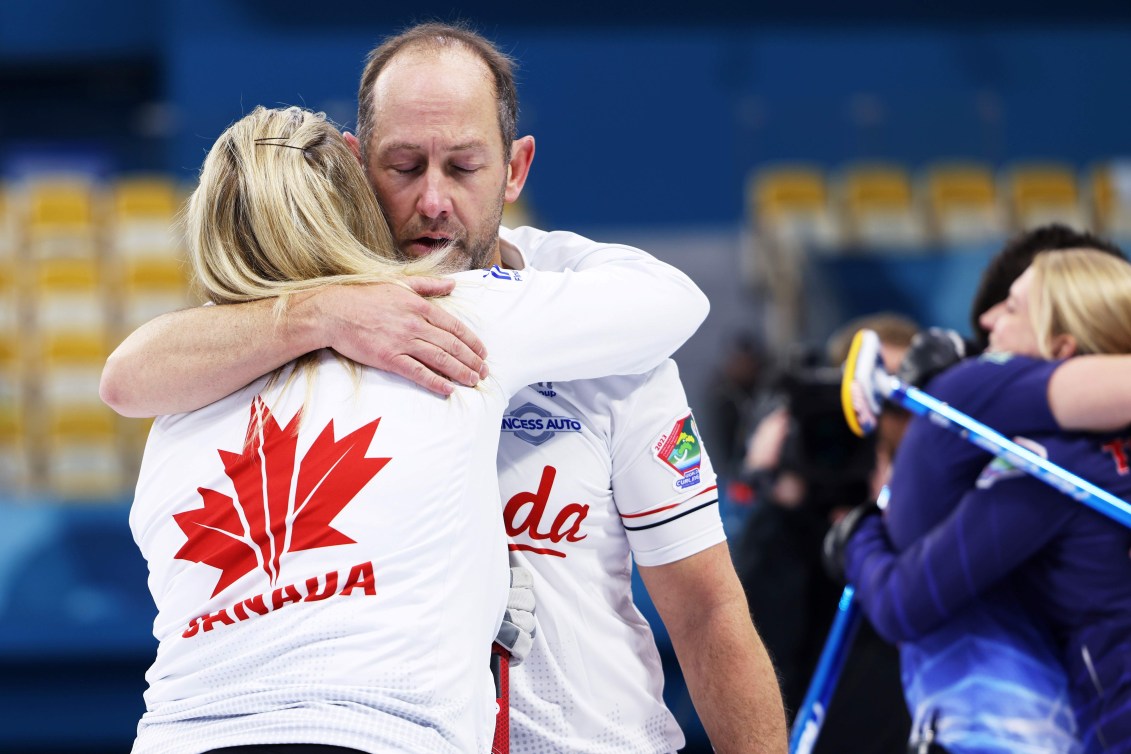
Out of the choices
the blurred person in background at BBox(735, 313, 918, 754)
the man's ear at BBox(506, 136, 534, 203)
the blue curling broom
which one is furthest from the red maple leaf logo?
the blurred person in background at BBox(735, 313, 918, 754)

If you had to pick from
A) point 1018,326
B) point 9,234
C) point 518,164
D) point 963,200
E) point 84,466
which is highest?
point 518,164

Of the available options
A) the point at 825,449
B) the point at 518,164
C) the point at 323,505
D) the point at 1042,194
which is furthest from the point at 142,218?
the point at 323,505

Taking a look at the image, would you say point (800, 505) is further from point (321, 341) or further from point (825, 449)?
point (321, 341)

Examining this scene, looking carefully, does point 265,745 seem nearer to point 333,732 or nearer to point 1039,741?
point 333,732

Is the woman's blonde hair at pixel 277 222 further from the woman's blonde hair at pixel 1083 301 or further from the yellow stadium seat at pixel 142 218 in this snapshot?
the yellow stadium seat at pixel 142 218

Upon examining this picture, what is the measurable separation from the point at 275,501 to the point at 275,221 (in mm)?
343

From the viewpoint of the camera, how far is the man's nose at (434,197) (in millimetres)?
1890

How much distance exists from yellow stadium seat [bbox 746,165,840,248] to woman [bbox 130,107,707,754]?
7.49m

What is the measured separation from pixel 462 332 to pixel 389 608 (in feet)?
1.14

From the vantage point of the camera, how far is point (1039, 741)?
96.4 inches

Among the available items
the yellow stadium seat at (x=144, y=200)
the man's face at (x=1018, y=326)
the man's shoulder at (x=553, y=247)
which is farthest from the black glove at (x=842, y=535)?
the yellow stadium seat at (x=144, y=200)

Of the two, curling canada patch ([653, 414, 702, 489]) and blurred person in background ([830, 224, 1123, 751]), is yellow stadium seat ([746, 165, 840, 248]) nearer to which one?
blurred person in background ([830, 224, 1123, 751])

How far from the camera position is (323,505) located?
4.95 ft

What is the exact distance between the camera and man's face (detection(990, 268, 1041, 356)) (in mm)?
2539
